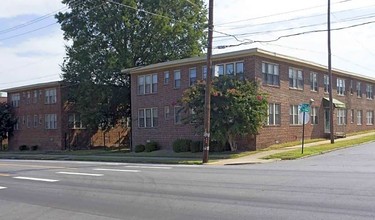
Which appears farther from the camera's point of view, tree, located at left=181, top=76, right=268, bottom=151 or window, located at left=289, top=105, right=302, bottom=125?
window, located at left=289, top=105, right=302, bottom=125

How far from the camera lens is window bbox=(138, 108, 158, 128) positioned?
3775cm

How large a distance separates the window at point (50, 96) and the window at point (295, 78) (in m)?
27.1

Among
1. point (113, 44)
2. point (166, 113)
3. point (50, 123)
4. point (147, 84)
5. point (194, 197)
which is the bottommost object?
point (194, 197)

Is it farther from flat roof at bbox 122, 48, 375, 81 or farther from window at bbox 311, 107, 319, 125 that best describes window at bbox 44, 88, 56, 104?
window at bbox 311, 107, 319, 125

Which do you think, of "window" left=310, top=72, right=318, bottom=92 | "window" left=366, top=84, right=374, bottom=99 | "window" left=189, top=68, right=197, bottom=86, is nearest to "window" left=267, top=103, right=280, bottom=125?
"window" left=189, top=68, right=197, bottom=86

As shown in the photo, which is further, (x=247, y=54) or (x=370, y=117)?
(x=370, y=117)

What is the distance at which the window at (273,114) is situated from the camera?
1287 inches

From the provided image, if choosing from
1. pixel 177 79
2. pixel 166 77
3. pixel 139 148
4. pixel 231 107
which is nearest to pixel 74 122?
pixel 139 148

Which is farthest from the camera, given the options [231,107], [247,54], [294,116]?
[294,116]

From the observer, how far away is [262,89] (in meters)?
31.4

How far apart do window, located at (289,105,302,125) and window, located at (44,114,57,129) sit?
27.0 metres

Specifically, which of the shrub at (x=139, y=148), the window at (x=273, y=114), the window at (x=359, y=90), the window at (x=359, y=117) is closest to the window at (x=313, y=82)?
the window at (x=273, y=114)

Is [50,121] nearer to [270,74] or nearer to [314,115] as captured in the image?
[270,74]

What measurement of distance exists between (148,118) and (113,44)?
32.0 feet
